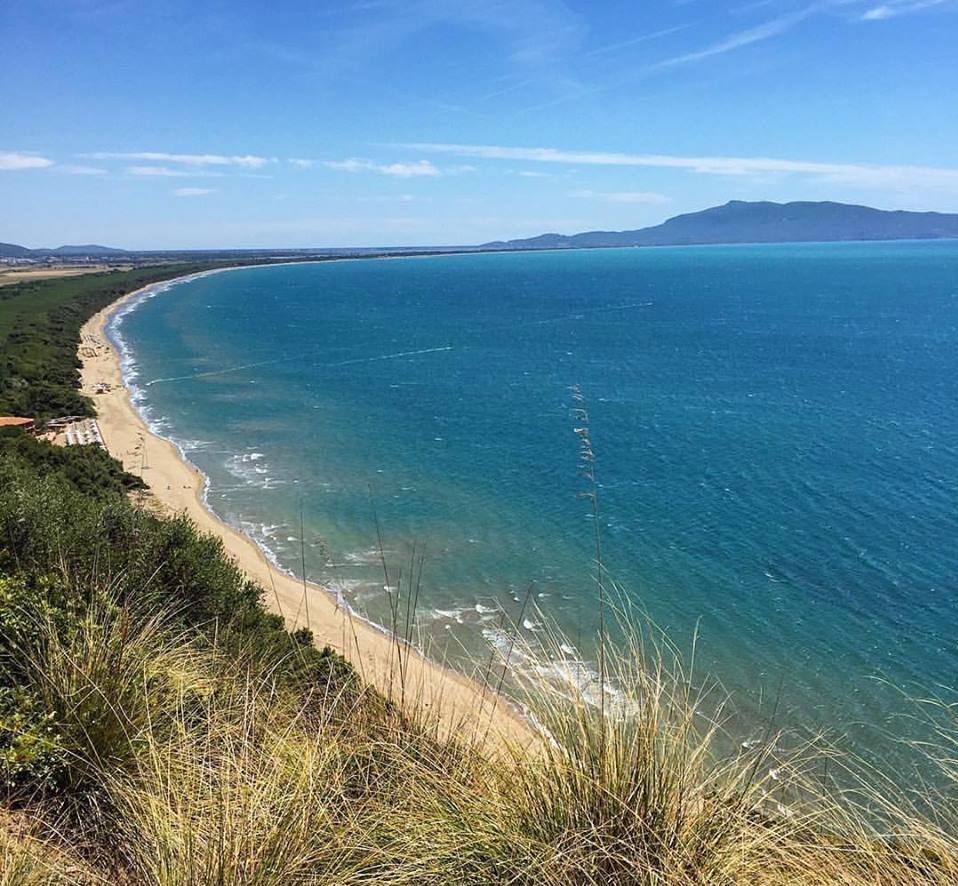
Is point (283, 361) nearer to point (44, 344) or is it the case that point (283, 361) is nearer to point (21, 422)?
point (44, 344)

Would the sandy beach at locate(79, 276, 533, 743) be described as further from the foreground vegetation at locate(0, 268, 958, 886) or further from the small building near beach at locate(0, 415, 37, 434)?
the small building near beach at locate(0, 415, 37, 434)

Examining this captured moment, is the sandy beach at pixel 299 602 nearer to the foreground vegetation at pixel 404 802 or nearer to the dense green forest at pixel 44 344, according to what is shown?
the foreground vegetation at pixel 404 802

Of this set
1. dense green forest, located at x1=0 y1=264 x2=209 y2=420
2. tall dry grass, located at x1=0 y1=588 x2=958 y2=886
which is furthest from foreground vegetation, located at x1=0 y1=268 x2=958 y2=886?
dense green forest, located at x1=0 y1=264 x2=209 y2=420

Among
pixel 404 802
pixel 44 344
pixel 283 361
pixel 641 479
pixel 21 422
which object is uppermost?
pixel 404 802

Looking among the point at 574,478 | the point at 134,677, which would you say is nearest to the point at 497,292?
the point at 574,478

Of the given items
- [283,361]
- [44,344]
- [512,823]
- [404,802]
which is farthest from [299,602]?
[44,344]

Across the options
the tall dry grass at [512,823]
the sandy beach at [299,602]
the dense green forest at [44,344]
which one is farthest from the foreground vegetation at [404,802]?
the dense green forest at [44,344]
